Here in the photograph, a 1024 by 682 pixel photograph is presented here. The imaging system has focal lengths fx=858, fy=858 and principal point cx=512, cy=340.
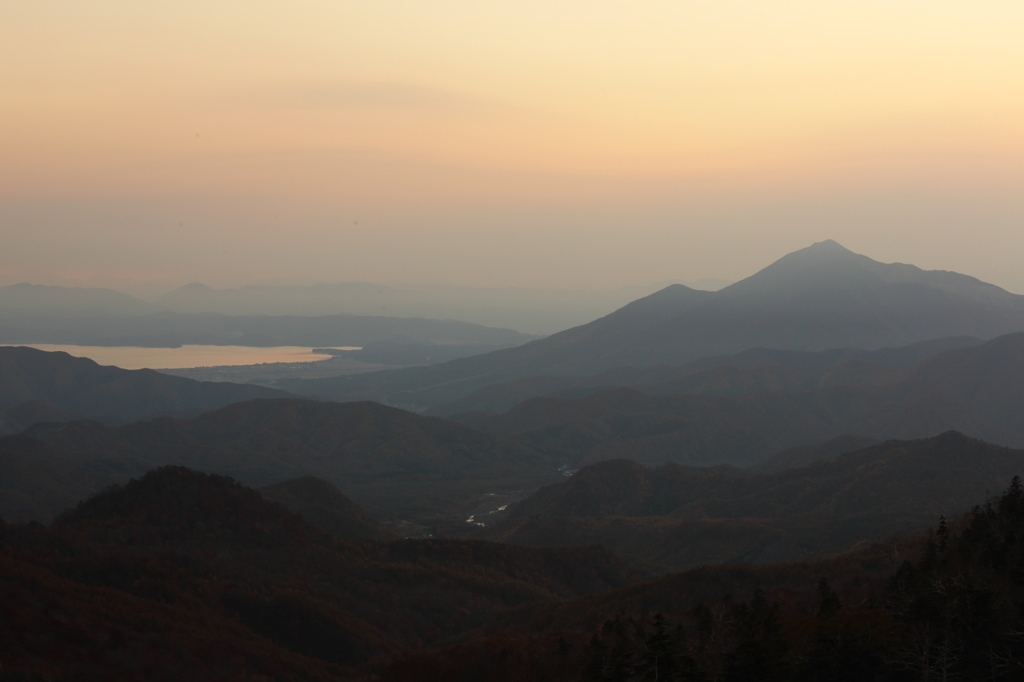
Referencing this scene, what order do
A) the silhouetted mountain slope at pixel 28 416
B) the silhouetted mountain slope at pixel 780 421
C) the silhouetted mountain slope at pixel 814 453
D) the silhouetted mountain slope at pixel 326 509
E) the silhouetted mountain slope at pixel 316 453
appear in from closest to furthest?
1. the silhouetted mountain slope at pixel 326 509
2. the silhouetted mountain slope at pixel 316 453
3. the silhouetted mountain slope at pixel 814 453
4. the silhouetted mountain slope at pixel 780 421
5. the silhouetted mountain slope at pixel 28 416

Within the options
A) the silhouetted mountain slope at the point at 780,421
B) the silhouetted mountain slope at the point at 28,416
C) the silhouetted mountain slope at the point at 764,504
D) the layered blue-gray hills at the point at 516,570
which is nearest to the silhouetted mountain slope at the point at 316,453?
the layered blue-gray hills at the point at 516,570

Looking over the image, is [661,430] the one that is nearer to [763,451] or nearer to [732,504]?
[763,451]

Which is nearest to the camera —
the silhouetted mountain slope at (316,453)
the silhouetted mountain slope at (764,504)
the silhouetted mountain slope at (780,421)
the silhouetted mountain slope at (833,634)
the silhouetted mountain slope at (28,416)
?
the silhouetted mountain slope at (833,634)

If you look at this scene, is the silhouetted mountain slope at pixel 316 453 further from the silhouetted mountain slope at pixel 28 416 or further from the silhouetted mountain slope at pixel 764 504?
the silhouetted mountain slope at pixel 764 504

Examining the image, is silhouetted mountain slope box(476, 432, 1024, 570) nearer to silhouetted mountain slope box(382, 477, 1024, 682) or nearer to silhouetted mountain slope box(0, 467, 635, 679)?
silhouetted mountain slope box(0, 467, 635, 679)

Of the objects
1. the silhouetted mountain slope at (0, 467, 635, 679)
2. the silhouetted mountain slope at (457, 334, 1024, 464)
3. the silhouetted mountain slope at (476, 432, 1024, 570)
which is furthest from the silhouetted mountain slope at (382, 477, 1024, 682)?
the silhouetted mountain slope at (457, 334, 1024, 464)

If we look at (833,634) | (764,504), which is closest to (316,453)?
(764,504)
